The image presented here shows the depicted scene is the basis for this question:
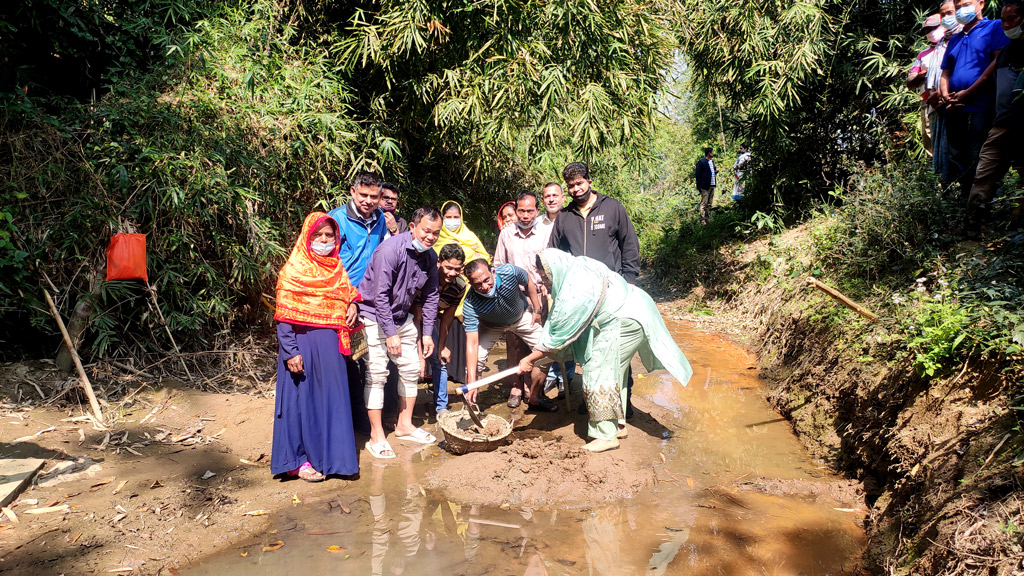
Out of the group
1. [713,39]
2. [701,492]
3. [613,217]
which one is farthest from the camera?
[713,39]

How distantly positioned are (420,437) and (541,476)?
1088mm

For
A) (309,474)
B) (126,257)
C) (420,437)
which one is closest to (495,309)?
(420,437)

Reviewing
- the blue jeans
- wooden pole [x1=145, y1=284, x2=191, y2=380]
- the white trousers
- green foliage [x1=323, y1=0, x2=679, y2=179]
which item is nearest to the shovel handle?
the white trousers

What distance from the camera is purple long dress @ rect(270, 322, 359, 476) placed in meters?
3.94

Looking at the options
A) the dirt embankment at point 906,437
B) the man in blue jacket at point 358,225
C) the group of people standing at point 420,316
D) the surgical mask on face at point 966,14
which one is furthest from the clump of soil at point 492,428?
the surgical mask on face at point 966,14

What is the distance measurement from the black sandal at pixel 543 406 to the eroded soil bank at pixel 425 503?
0.92ft

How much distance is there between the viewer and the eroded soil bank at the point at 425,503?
10.6 ft

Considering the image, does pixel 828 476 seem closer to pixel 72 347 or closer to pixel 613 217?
pixel 613 217

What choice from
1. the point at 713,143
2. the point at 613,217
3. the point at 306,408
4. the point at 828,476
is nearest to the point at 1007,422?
the point at 828,476

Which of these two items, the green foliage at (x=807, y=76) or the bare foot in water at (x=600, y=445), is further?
the green foliage at (x=807, y=76)

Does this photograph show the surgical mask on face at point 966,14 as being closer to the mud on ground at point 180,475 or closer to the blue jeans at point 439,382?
the mud on ground at point 180,475

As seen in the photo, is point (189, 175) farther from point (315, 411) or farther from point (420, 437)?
A: point (420, 437)

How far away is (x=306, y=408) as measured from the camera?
13.0ft

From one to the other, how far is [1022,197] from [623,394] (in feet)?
10.2
